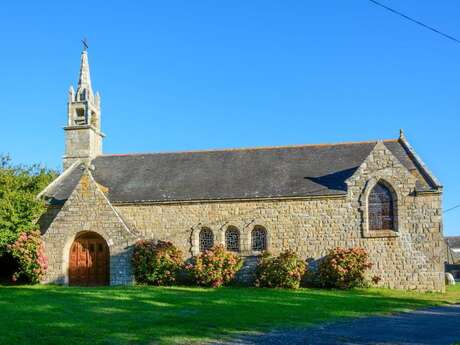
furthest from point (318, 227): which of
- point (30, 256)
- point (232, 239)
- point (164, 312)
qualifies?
point (30, 256)

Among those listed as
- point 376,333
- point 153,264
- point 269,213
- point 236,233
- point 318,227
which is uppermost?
point 269,213

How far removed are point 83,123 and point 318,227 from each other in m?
14.9

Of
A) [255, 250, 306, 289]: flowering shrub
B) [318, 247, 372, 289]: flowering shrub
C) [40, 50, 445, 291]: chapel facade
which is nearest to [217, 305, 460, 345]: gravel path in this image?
[318, 247, 372, 289]: flowering shrub

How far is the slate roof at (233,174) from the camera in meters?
27.1

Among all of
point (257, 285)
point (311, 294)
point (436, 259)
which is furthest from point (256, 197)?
point (436, 259)

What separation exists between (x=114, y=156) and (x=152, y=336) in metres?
21.7

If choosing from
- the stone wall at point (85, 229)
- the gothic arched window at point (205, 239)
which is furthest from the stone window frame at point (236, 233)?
the stone wall at point (85, 229)

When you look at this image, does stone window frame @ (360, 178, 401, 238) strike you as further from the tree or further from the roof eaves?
the tree

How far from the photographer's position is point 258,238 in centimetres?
2702

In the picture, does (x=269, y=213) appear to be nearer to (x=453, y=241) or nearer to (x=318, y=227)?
(x=318, y=227)

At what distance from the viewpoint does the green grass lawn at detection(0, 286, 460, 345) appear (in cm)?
1208

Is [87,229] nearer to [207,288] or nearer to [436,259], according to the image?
[207,288]

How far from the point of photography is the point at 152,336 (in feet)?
39.2

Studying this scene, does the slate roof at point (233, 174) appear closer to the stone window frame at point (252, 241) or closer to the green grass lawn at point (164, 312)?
the stone window frame at point (252, 241)
